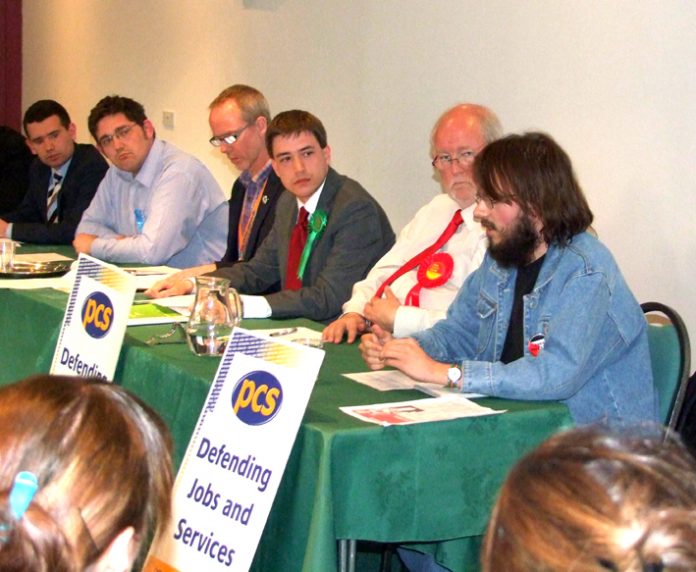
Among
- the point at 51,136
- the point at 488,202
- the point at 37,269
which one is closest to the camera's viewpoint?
the point at 488,202

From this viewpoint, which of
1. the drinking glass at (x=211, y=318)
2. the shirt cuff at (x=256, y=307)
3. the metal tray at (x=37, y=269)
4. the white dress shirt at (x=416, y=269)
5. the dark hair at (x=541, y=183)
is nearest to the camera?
the dark hair at (x=541, y=183)

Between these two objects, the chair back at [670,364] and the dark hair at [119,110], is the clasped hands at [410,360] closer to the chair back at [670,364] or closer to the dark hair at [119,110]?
the chair back at [670,364]

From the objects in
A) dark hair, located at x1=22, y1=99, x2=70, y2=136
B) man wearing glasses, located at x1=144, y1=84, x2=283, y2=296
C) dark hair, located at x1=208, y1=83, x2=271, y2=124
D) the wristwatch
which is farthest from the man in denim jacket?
dark hair, located at x1=22, y1=99, x2=70, y2=136

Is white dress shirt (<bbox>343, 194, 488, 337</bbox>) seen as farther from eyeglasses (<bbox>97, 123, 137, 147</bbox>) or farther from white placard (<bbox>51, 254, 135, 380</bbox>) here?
eyeglasses (<bbox>97, 123, 137, 147</bbox>)

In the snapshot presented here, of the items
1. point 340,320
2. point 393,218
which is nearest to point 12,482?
point 340,320

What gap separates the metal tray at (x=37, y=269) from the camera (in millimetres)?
3996

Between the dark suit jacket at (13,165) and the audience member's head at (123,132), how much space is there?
1857 mm

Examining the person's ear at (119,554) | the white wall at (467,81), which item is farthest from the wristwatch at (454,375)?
the person's ear at (119,554)

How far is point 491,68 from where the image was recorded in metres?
4.19

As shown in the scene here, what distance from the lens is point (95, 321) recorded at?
2.95 m

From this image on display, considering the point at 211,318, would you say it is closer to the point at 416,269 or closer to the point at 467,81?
the point at 416,269

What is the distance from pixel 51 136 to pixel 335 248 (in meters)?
2.46

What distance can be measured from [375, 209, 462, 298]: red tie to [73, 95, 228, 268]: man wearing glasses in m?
1.38

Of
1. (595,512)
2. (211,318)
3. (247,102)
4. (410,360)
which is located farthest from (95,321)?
(595,512)
